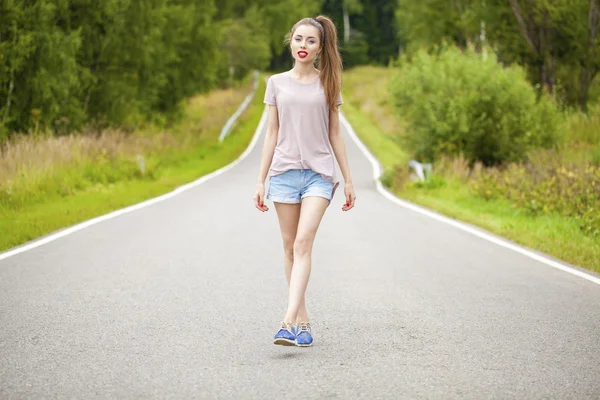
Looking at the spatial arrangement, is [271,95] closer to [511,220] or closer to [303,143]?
[303,143]

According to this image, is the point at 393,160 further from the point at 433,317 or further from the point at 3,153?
the point at 433,317

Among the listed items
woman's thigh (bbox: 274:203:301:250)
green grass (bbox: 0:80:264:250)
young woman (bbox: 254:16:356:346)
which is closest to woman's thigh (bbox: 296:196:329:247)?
young woman (bbox: 254:16:356:346)

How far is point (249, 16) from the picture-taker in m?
71.1

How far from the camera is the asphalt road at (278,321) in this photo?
17.4 feet

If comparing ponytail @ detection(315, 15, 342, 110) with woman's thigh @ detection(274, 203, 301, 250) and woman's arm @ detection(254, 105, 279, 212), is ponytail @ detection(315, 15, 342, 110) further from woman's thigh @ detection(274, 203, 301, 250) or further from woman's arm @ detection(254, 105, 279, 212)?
woman's thigh @ detection(274, 203, 301, 250)

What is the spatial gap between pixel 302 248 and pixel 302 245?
0.07ft

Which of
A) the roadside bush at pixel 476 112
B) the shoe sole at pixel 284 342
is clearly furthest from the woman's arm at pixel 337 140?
the roadside bush at pixel 476 112

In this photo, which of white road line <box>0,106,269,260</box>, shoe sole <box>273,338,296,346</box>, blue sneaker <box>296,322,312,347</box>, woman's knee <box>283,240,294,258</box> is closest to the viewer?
shoe sole <box>273,338,296,346</box>

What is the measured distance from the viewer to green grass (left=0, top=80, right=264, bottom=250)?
495 inches

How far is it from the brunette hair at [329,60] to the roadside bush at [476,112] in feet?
52.5

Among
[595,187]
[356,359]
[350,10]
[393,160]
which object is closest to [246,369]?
[356,359]

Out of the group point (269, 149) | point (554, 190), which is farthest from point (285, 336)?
point (554, 190)

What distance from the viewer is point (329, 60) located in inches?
239

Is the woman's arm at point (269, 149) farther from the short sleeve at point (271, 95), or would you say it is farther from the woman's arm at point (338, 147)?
the woman's arm at point (338, 147)
